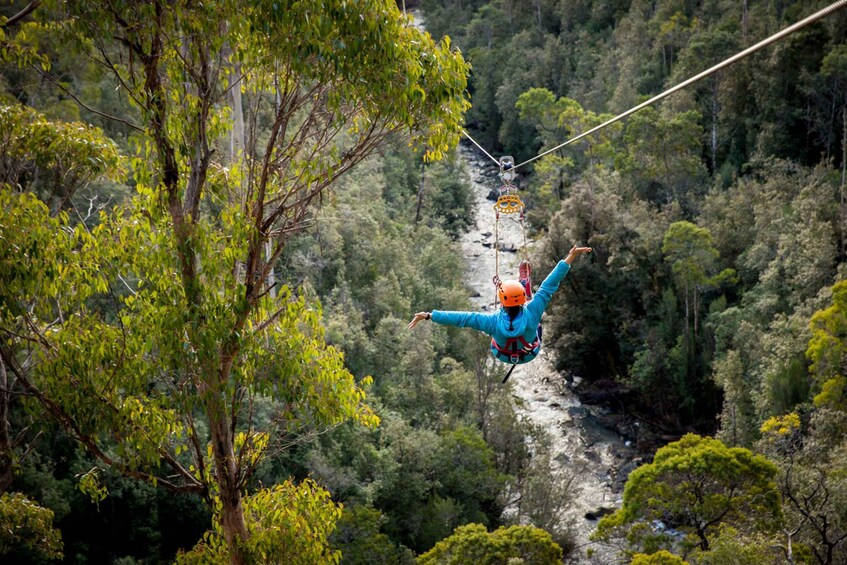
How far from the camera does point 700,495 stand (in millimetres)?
16375

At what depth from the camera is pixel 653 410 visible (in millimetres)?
25969

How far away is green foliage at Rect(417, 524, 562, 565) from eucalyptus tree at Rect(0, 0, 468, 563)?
8773mm

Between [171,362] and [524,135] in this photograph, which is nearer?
[171,362]

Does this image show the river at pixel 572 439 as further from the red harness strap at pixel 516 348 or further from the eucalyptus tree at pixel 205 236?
the eucalyptus tree at pixel 205 236

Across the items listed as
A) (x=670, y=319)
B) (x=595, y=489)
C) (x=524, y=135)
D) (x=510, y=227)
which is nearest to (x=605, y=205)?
(x=670, y=319)

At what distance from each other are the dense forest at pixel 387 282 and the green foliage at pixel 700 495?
7 centimetres

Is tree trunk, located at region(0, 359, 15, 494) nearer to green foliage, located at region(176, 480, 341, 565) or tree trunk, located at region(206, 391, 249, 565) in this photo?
green foliage, located at region(176, 480, 341, 565)

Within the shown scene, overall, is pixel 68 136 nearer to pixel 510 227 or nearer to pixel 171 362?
pixel 171 362

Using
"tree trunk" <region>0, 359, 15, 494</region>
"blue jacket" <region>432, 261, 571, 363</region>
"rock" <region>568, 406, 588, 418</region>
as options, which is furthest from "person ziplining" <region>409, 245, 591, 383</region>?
"rock" <region>568, 406, 588, 418</region>

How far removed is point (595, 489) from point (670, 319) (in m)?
5.97

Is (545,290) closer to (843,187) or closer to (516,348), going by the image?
(516,348)

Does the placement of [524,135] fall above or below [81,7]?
above

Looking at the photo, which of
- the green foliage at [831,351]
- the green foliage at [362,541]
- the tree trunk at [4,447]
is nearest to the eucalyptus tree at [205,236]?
the tree trunk at [4,447]

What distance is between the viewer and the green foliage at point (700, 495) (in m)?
15.9
